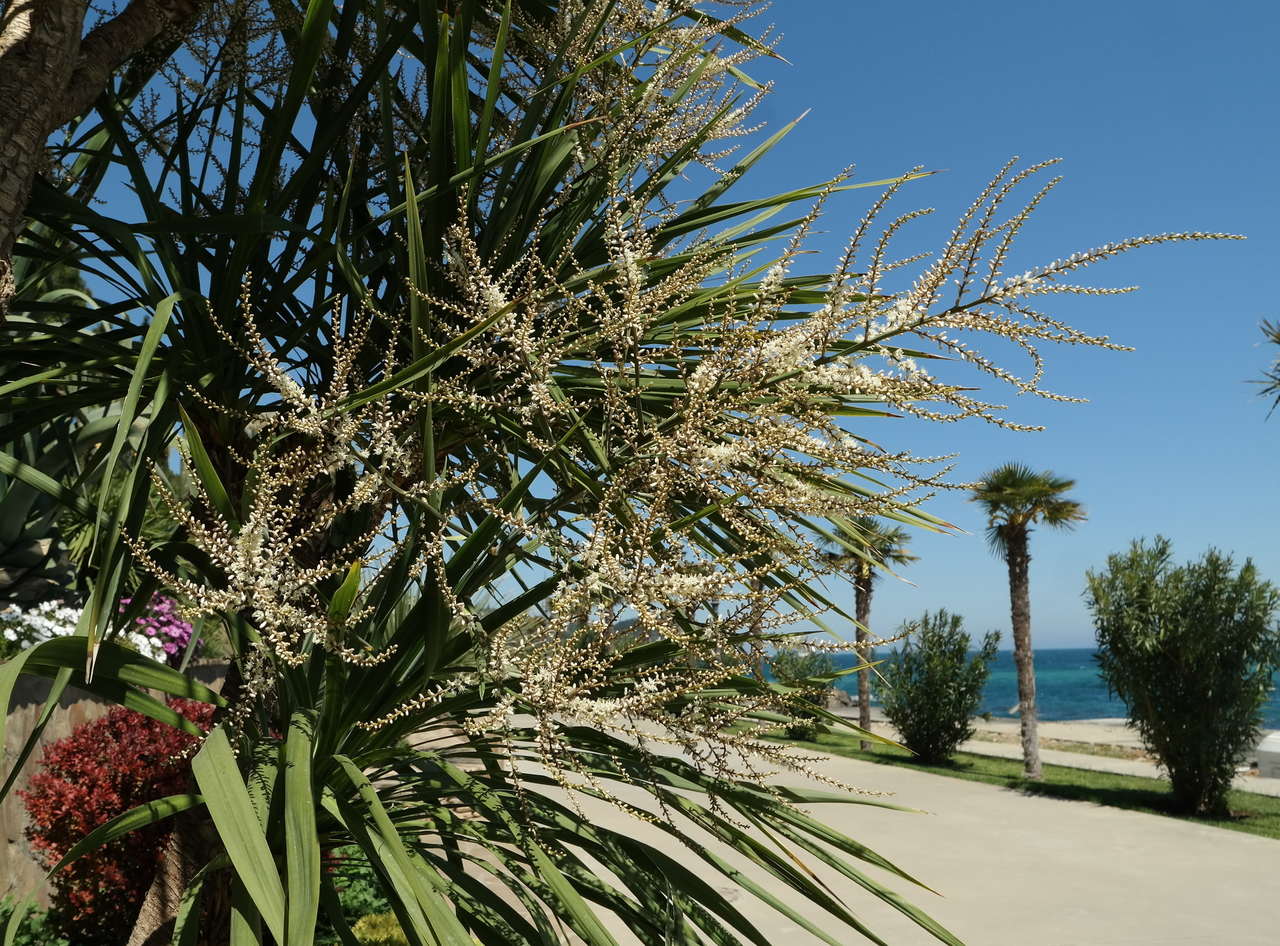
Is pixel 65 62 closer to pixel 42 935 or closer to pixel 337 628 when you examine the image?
pixel 337 628

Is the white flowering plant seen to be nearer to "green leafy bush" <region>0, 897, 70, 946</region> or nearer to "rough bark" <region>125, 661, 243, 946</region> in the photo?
"green leafy bush" <region>0, 897, 70, 946</region>

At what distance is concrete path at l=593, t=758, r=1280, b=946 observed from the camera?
5203 mm

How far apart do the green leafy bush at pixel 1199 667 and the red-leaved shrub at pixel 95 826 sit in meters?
10.6

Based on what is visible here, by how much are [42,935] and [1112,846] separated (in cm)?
787

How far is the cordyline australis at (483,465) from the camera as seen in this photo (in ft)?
4.87

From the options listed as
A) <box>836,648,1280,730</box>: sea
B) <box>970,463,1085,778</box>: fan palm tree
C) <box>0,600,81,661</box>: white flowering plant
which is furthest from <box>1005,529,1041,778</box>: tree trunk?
<box>836,648,1280,730</box>: sea

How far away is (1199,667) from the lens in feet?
34.4

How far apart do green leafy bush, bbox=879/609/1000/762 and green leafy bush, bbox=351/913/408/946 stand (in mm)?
11056

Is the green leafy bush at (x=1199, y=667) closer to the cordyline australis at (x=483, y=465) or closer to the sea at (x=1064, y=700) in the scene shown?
the cordyline australis at (x=483, y=465)

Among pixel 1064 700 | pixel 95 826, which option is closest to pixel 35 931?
pixel 95 826

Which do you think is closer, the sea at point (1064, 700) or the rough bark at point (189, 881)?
the rough bark at point (189, 881)

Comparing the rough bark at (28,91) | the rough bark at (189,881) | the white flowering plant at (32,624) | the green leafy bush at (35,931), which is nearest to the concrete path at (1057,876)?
the green leafy bush at (35,931)

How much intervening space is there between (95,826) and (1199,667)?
1112 centimetres

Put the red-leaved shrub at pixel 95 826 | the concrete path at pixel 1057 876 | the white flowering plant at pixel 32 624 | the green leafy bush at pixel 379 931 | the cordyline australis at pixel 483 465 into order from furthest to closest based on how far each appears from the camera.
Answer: the concrete path at pixel 1057 876
the white flowering plant at pixel 32 624
the green leafy bush at pixel 379 931
the red-leaved shrub at pixel 95 826
the cordyline australis at pixel 483 465
